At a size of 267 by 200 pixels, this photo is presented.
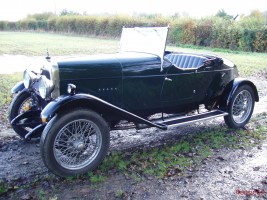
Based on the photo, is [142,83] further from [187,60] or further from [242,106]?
Result: [242,106]

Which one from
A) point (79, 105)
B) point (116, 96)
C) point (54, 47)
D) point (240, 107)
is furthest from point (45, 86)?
point (54, 47)

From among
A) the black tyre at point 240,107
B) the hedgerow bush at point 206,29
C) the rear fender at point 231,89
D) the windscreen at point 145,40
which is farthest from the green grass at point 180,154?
the hedgerow bush at point 206,29

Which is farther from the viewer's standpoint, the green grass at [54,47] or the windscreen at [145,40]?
the green grass at [54,47]

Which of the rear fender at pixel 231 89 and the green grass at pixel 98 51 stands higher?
the rear fender at pixel 231 89

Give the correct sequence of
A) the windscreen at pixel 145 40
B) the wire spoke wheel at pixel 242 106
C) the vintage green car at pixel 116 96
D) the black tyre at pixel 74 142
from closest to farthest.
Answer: the black tyre at pixel 74 142, the vintage green car at pixel 116 96, the windscreen at pixel 145 40, the wire spoke wheel at pixel 242 106

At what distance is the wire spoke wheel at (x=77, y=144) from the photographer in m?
3.60

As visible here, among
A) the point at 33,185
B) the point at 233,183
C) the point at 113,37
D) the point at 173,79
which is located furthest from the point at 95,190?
the point at 113,37

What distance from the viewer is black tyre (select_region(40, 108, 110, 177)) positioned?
3404 millimetres

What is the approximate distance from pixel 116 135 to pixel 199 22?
67.6 ft

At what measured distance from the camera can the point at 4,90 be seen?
7594 mm

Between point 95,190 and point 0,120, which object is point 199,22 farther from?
point 95,190

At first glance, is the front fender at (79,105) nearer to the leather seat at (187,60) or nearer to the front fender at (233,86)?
the leather seat at (187,60)

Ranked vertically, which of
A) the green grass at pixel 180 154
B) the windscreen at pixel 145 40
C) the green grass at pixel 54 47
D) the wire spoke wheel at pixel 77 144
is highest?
the windscreen at pixel 145 40

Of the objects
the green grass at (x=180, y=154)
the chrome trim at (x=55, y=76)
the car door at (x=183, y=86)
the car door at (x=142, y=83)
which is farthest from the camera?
the car door at (x=183, y=86)
